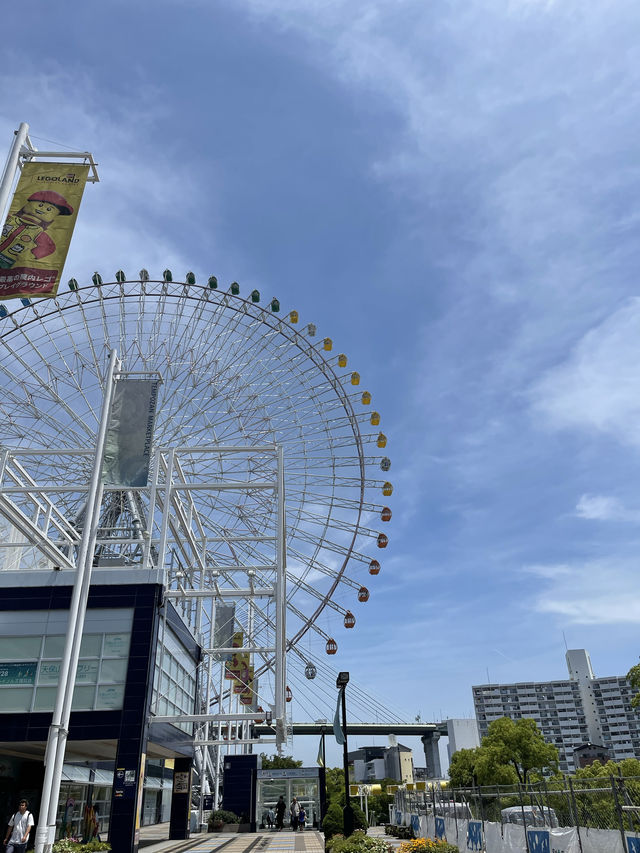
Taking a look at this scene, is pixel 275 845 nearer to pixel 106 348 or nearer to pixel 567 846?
pixel 567 846

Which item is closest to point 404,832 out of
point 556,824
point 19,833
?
point 556,824

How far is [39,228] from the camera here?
14.6 meters

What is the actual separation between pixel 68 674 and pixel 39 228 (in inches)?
417

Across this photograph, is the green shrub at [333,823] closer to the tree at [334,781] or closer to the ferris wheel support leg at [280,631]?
the ferris wheel support leg at [280,631]

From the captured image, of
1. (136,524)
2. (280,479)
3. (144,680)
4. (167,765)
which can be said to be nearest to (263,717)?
(144,680)

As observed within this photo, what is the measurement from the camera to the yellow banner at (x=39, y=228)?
14078mm

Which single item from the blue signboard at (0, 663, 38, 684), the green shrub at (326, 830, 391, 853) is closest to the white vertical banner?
the blue signboard at (0, 663, 38, 684)

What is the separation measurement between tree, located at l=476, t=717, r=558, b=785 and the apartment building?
104386 millimetres

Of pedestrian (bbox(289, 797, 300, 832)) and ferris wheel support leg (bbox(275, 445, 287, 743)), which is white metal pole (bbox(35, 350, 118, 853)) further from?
pedestrian (bbox(289, 797, 300, 832))

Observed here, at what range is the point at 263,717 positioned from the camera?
23844 mm

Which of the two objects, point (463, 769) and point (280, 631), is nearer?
point (280, 631)

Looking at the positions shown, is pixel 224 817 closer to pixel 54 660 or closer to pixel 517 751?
pixel 54 660

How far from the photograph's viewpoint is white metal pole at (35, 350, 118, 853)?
14.8 m

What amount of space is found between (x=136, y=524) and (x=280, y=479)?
→ 12.9 metres
